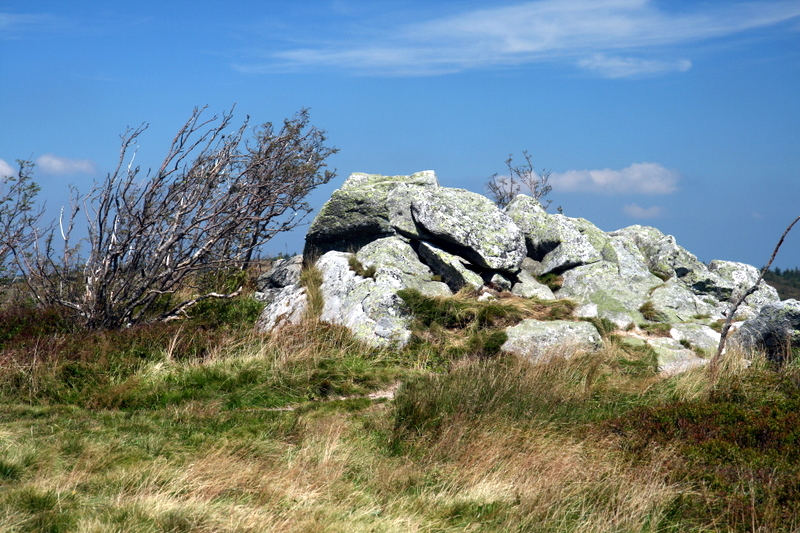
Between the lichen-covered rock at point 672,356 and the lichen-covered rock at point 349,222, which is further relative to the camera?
the lichen-covered rock at point 349,222

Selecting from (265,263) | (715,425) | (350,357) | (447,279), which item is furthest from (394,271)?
(715,425)

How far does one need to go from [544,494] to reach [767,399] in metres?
4.65

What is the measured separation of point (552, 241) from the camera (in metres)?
17.9

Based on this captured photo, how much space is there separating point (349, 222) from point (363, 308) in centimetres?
420

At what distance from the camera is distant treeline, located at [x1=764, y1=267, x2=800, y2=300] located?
59950 millimetres

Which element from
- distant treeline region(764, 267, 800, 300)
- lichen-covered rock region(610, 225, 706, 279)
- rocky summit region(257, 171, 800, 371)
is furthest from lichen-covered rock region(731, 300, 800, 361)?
distant treeline region(764, 267, 800, 300)

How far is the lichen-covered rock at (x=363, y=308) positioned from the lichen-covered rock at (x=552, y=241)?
5716 mm

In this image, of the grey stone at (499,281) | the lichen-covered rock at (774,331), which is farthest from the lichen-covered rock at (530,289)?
the lichen-covered rock at (774,331)

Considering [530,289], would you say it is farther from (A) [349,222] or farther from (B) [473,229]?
(A) [349,222]

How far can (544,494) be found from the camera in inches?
228

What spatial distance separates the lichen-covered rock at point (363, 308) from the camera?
1277cm

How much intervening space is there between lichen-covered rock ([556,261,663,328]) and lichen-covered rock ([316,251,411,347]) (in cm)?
513

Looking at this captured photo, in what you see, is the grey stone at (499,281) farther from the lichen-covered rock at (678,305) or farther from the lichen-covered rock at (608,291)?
the lichen-covered rock at (678,305)

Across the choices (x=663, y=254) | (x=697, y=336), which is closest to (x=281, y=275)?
(x=697, y=336)
